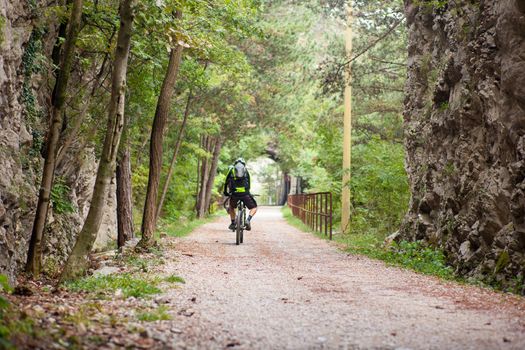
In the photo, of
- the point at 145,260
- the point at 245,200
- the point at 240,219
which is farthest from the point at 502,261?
the point at 245,200

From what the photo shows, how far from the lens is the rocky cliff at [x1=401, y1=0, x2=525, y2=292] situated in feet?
26.9

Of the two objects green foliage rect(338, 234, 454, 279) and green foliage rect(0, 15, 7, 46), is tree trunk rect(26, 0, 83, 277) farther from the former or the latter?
green foliage rect(338, 234, 454, 279)

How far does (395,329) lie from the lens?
5133 mm

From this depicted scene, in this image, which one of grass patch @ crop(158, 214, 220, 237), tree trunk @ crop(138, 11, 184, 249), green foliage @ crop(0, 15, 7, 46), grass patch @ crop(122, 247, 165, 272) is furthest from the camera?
grass patch @ crop(158, 214, 220, 237)

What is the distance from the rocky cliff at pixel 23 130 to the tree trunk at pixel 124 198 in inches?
88.8

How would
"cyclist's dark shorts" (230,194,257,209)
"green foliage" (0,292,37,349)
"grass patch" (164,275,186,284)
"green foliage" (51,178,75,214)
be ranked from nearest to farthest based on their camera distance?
"green foliage" (0,292,37,349) → "grass patch" (164,275,186,284) → "green foliage" (51,178,75,214) → "cyclist's dark shorts" (230,194,257,209)

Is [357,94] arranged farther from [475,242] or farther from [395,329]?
[395,329]

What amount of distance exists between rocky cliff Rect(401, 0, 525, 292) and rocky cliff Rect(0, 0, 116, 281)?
6453 mm

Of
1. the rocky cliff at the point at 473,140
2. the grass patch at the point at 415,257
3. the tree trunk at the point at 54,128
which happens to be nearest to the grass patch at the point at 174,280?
the tree trunk at the point at 54,128

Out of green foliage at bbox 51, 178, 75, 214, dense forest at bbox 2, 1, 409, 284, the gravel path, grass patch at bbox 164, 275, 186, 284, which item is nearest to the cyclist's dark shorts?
dense forest at bbox 2, 1, 409, 284

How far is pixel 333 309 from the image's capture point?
6.16m

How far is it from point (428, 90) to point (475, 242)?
5.67 m

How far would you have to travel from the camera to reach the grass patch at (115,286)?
6.75 metres

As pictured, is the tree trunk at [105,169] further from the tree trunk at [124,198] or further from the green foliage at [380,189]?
the green foliage at [380,189]
